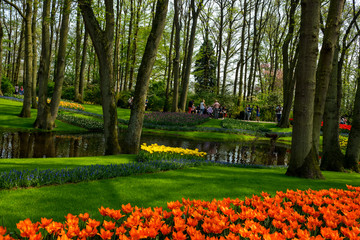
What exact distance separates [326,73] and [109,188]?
769 centimetres

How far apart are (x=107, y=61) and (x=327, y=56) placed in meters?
7.41

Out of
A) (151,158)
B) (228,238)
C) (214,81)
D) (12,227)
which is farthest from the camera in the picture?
(214,81)

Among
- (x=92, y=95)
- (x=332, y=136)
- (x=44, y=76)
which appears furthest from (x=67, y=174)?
(x=92, y=95)

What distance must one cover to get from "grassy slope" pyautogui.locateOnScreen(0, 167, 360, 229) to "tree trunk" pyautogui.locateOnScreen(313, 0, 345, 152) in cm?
293

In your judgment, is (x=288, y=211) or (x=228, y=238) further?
(x=288, y=211)

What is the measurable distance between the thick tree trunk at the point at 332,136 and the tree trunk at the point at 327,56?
2.02 metres

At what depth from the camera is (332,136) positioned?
36.0ft

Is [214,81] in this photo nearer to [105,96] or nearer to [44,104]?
[44,104]

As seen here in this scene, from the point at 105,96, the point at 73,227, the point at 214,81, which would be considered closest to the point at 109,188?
the point at 73,227

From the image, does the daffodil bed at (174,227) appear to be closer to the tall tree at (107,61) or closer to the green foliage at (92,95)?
the tall tree at (107,61)

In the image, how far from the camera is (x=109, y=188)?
17.4ft

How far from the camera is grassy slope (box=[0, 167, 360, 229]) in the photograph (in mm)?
3931

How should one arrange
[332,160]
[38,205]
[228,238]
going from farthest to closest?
[332,160] < [38,205] < [228,238]

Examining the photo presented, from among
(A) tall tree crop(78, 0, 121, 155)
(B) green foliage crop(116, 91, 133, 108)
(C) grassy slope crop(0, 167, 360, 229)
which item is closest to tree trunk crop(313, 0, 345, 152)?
(C) grassy slope crop(0, 167, 360, 229)
